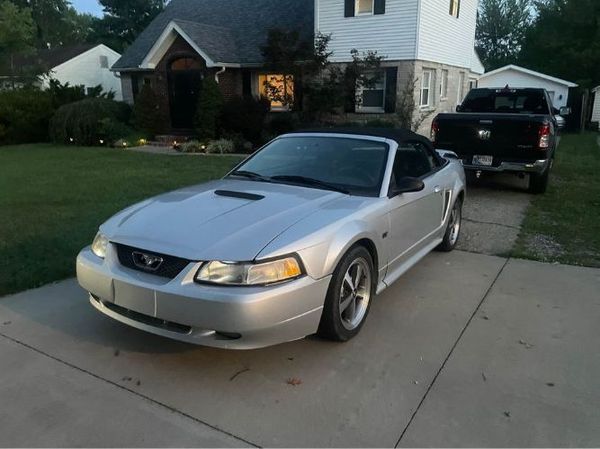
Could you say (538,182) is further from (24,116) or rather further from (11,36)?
(11,36)

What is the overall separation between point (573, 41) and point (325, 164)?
39410 mm

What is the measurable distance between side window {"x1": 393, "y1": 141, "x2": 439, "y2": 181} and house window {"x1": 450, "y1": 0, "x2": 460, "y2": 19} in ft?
51.0

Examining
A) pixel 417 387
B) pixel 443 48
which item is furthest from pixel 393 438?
pixel 443 48

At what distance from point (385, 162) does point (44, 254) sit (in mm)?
3816

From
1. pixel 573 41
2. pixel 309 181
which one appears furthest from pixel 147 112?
pixel 573 41

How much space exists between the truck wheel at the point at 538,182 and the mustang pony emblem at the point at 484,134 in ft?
3.80

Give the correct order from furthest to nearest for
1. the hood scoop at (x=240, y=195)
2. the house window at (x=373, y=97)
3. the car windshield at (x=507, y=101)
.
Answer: the house window at (x=373, y=97), the car windshield at (x=507, y=101), the hood scoop at (x=240, y=195)

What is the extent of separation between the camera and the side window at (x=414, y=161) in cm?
436

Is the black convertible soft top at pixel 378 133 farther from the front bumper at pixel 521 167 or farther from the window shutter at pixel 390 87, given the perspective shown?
the window shutter at pixel 390 87

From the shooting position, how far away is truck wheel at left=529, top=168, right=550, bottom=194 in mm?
8688

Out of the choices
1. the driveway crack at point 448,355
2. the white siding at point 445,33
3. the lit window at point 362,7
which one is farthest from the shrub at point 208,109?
the driveway crack at point 448,355

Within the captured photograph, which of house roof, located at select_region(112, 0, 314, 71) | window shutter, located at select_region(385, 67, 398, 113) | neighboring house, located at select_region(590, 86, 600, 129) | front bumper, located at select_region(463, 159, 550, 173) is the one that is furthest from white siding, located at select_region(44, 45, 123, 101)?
front bumper, located at select_region(463, 159, 550, 173)

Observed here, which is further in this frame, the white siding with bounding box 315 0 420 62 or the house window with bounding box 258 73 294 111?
the house window with bounding box 258 73 294 111

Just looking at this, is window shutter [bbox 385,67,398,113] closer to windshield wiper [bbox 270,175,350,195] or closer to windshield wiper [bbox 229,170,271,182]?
windshield wiper [bbox 229,170,271,182]
